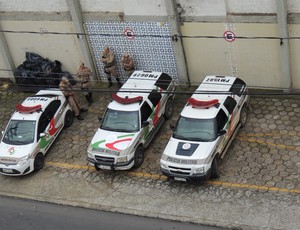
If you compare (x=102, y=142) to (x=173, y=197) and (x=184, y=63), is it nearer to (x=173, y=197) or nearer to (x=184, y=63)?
(x=173, y=197)

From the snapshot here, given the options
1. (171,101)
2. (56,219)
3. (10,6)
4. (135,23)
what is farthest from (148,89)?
(10,6)

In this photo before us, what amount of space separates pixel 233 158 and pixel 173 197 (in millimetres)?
2529

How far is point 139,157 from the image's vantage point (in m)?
20.1

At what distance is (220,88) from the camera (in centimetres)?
2033

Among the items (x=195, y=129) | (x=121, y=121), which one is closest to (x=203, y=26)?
(x=195, y=129)

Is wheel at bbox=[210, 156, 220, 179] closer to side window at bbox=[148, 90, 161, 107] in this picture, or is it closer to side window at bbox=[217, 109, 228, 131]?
side window at bbox=[217, 109, 228, 131]

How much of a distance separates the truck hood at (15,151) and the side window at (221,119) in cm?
659

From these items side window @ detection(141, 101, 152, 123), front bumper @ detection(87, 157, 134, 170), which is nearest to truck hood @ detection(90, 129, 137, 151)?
front bumper @ detection(87, 157, 134, 170)

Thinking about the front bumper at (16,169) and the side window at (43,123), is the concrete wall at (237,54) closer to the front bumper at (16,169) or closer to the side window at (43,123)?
the side window at (43,123)

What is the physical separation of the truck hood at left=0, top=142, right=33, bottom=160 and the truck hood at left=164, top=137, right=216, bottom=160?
504 cm

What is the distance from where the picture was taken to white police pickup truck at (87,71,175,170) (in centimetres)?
1945

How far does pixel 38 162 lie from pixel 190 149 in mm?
5801

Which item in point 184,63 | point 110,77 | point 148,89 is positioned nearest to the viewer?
point 148,89

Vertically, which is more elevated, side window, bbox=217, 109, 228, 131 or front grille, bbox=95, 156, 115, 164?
side window, bbox=217, 109, 228, 131
